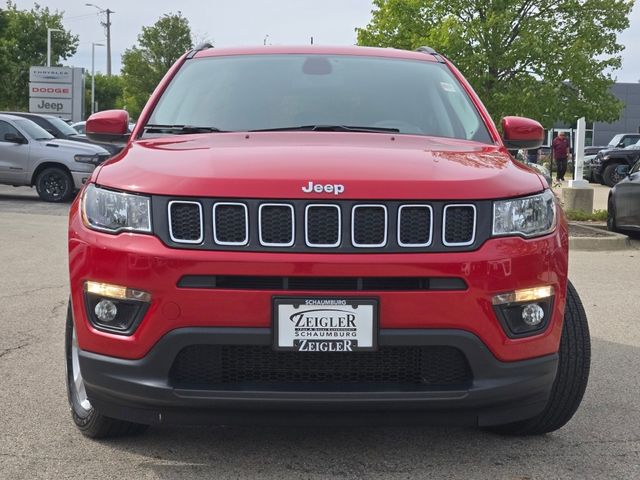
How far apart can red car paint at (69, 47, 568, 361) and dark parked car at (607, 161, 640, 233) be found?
8.72m

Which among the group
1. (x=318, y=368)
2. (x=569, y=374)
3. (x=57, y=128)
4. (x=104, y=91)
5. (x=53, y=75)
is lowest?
(x=569, y=374)

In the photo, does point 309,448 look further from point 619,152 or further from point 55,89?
point 55,89

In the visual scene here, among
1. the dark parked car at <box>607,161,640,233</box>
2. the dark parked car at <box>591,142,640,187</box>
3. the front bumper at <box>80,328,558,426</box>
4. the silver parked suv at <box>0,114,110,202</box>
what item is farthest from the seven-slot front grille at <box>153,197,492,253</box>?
the dark parked car at <box>591,142,640,187</box>

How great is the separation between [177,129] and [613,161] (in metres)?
23.5

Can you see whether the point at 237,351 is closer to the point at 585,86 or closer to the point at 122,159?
the point at 122,159

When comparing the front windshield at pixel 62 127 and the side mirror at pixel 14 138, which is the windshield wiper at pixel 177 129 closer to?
the side mirror at pixel 14 138

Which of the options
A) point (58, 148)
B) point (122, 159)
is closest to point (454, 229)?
point (122, 159)

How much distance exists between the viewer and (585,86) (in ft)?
59.9

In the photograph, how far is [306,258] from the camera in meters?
2.94

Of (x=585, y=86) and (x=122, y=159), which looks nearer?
(x=122, y=159)

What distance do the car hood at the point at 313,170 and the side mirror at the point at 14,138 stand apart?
44.5 ft

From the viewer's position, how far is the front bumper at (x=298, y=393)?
2955 mm

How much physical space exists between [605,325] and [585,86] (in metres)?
13.1

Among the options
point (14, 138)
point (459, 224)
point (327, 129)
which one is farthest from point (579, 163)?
point (459, 224)
